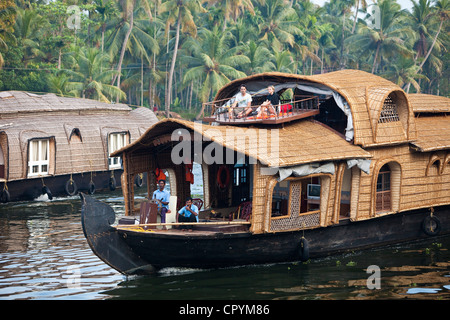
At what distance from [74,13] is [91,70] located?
5711 mm

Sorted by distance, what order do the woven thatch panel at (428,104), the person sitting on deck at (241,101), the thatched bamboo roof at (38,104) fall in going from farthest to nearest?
the thatched bamboo roof at (38,104), the woven thatch panel at (428,104), the person sitting on deck at (241,101)

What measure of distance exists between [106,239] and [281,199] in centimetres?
380

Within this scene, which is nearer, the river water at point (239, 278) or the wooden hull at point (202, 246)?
the river water at point (239, 278)

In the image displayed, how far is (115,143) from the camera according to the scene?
2184cm

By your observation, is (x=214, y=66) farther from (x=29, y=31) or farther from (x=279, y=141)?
(x=279, y=141)

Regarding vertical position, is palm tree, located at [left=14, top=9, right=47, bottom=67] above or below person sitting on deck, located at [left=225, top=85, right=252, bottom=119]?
above

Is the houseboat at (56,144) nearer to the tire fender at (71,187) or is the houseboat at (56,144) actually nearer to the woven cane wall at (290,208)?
the tire fender at (71,187)

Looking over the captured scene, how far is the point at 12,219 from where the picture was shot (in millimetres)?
16266

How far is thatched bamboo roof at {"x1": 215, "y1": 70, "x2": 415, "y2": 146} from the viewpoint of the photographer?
38.7 feet

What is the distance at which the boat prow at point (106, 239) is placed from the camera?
9.80 metres

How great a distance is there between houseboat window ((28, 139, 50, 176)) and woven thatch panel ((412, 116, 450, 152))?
1062 cm

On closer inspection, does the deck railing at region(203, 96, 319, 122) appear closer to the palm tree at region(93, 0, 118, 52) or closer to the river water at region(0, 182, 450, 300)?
the river water at region(0, 182, 450, 300)

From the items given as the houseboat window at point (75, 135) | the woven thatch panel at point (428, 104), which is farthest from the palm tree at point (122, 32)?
the woven thatch panel at point (428, 104)

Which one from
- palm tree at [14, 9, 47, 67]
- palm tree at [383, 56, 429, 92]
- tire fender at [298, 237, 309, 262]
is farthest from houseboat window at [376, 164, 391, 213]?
palm tree at [383, 56, 429, 92]
